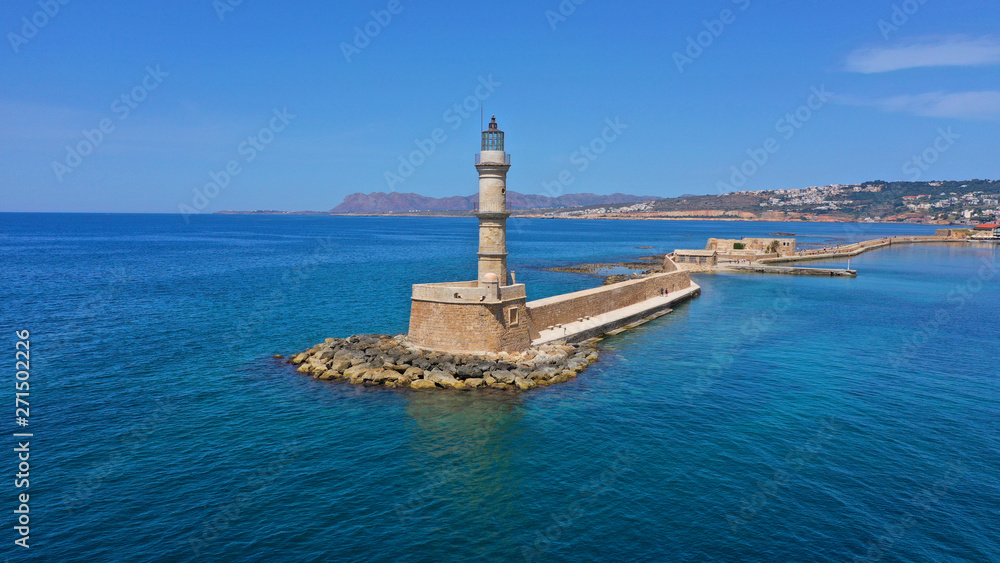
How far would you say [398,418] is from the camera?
1714cm

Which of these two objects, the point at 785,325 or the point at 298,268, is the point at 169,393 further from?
the point at 298,268

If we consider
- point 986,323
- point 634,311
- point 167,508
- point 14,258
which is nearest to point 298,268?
point 14,258

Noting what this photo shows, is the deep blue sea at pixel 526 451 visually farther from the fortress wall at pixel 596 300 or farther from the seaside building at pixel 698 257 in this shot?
the seaside building at pixel 698 257

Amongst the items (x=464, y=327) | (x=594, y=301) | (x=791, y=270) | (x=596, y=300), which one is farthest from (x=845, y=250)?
(x=464, y=327)

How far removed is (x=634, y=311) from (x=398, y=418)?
18.0 metres

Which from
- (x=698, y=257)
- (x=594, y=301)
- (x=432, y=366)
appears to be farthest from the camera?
(x=698, y=257)

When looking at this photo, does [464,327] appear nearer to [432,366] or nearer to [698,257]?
[432,366]

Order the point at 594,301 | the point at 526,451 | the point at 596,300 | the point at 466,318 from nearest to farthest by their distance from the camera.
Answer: the point at 526,451 → the point at 466,318 → the point at 594,301 → the point at 596,300

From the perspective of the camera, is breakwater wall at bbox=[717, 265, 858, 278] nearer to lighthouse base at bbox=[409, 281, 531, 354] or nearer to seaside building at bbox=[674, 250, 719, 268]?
seaside building at bbox=[674, 250, 719, 268]

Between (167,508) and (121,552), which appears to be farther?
(167,508)

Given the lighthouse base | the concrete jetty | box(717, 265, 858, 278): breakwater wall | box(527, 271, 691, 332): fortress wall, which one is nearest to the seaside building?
box(717, 265, 858, 278): breakwater wall

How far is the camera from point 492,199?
23.4 metres

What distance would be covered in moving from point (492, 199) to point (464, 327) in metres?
5.36

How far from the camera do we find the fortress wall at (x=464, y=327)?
71.1 feet
